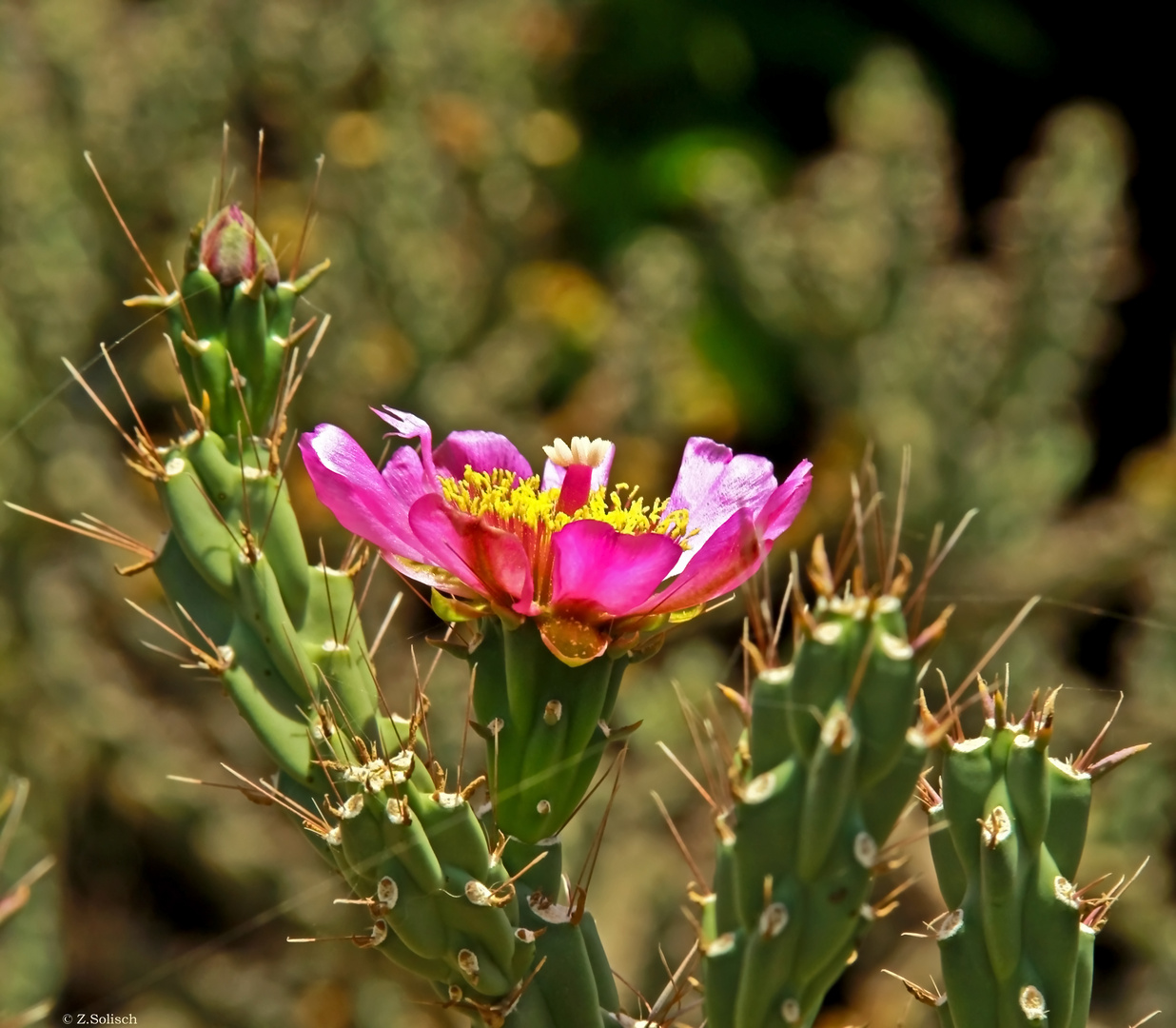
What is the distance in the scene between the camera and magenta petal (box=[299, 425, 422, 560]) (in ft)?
3.07

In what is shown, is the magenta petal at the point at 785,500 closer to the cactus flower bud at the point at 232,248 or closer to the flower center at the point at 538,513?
the flower center at the point at 538,513

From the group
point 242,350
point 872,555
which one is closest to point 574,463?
point 242,350

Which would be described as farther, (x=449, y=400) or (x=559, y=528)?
(x=449, y=400)

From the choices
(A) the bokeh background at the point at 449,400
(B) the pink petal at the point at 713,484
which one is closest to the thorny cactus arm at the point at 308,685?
(B) the pink petal at the point at 713,484

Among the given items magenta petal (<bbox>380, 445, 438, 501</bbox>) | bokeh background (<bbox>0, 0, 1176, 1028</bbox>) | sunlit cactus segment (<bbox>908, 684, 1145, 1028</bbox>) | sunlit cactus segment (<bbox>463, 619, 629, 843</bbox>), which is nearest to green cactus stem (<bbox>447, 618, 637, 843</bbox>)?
sunlit cactus segment (<bbox>463, 619, 629, 843</bbox>)

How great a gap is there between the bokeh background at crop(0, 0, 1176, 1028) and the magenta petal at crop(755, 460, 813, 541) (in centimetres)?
224

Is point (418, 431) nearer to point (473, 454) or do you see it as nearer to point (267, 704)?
point (473, 454)

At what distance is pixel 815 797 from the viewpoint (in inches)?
30.5

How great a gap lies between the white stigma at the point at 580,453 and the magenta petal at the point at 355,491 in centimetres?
12

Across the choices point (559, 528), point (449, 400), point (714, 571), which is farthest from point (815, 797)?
point (449, 400)

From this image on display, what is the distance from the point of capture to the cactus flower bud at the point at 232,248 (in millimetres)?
1030

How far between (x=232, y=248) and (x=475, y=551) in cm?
32

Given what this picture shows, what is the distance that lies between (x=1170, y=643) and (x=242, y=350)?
3.09m

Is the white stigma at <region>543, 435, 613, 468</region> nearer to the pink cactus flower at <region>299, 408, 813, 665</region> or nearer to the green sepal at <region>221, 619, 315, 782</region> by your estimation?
the pink cactus flower at <region>299, 408, 813, 665</region>
